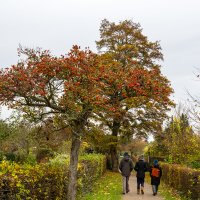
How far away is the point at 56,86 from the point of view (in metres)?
11.5

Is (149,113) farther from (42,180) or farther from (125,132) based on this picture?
(42,180)

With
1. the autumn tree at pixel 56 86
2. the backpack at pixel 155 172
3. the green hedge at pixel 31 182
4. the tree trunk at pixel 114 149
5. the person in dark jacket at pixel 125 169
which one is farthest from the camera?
the tree trunk at pixel 114 149

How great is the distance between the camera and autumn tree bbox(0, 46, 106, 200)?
10844 mm

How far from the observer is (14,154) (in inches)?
1214

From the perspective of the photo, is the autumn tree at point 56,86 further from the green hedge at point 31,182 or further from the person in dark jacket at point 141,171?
the person in dark jacket at point 141,171

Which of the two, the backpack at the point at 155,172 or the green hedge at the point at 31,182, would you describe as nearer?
the green hedge at the point at 31,182

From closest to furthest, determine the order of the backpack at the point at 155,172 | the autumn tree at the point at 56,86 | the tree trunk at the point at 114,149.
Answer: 1. the autumn tree at the point at 56,86
2. the backpack at the point at 155,172
3. the tree trunk at the point at 114,149

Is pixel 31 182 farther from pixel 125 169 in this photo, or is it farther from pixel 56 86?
pixel 125 169

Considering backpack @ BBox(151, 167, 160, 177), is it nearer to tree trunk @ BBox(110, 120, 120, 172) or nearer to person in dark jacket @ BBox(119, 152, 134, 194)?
person in dark jacket @ BBox(119, 152, 134, 194)

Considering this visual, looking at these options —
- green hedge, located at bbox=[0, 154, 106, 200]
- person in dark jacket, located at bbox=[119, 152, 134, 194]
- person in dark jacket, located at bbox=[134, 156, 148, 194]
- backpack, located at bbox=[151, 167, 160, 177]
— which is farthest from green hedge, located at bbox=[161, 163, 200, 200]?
green hedge, located at bbox=[0, 154, 106, 200]

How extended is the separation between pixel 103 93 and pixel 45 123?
2.20m

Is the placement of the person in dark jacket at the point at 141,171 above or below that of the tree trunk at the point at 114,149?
below

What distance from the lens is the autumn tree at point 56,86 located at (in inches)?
427

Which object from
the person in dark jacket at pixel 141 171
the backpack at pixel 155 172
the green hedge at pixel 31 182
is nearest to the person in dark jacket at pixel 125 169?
the person in dark jacket at pixel 141 171
